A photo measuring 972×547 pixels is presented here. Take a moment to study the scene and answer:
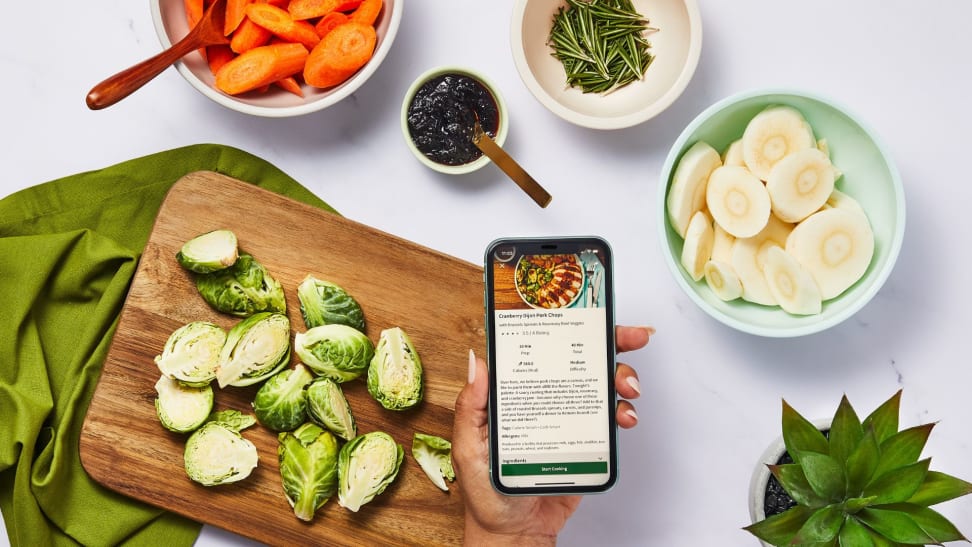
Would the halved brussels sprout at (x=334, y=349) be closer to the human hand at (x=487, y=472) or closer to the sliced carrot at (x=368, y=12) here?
the human hand at (x=487, y=472)

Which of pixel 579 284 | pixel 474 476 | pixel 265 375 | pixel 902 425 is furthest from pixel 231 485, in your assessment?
pixel 902 425

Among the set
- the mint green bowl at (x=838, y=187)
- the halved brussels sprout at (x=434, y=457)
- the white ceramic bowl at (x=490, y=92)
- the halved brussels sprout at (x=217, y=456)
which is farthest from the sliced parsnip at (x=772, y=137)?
the halved brussels sprout at (x=217, y=456)

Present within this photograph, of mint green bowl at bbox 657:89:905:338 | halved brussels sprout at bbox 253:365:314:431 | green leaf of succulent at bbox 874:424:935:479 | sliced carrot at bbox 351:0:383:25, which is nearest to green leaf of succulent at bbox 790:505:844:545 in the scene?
green leaf of succulent at bbox 874:424:935:479

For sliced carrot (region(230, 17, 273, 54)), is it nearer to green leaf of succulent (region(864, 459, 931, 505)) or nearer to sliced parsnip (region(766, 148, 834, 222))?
sliced parsnip (region(766, 148, 834, 222))

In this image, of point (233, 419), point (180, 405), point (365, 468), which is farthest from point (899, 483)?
point (180, 405)

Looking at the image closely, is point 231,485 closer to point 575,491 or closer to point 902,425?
point 575,491
